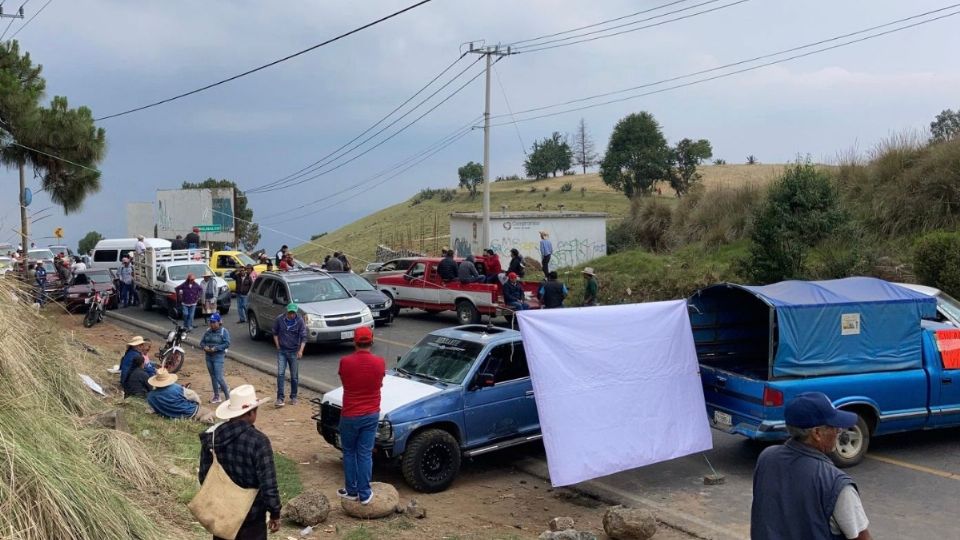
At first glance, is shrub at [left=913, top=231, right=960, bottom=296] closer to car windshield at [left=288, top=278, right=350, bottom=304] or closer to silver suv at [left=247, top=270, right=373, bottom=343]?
silver suv at [left=247, top=270, right=373, bottom=343]

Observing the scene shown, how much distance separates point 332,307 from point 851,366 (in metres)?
11.4

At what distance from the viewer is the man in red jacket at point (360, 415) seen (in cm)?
784

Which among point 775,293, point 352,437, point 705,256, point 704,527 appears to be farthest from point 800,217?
point 352,437

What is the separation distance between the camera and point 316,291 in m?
18.5

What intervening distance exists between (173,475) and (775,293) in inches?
269

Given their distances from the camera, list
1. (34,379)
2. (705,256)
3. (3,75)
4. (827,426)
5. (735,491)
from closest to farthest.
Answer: (827,426)
(34,379)
(735,491)
(3,75)
(705,256)

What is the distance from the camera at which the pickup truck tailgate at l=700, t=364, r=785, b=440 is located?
8719 millimetres

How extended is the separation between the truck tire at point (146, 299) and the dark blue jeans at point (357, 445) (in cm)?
1995

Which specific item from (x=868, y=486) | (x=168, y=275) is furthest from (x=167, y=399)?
(x=168, y=275)

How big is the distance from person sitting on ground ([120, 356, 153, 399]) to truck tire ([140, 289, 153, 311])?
14423 mm

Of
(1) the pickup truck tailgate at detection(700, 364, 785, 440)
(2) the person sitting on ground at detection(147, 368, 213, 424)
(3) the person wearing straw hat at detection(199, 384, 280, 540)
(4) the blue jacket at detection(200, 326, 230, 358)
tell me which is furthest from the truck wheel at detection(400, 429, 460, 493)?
(4) the blue jacket at detection(200, 326, 230, 358)

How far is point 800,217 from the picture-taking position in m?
20.8

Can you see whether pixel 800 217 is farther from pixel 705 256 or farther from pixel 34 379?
pixel 34 379

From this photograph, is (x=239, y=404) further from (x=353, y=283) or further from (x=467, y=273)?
(x=353, y=283)
